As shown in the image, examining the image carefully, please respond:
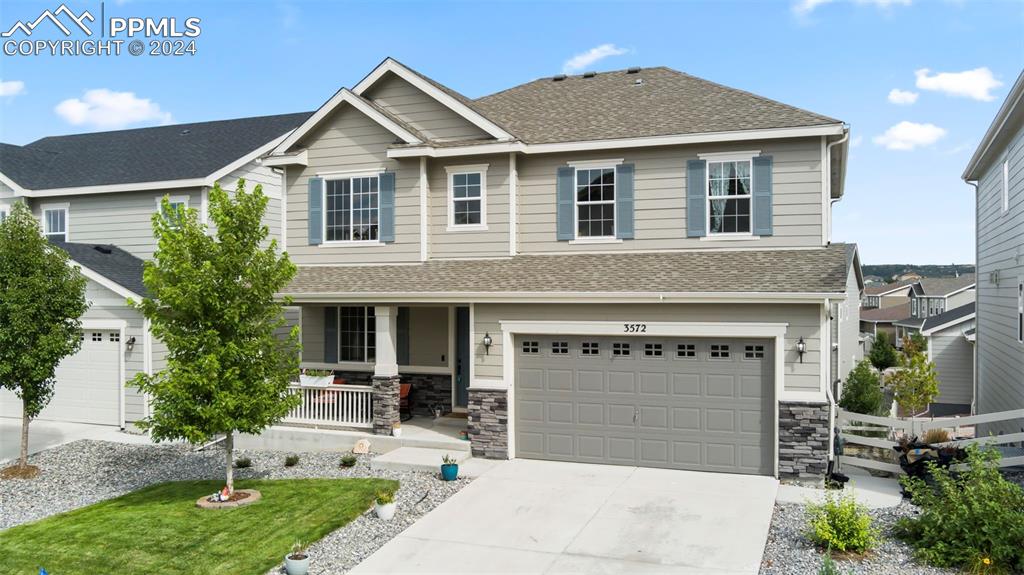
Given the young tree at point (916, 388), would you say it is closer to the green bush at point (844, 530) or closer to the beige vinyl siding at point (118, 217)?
the green bush at point (844, 530)

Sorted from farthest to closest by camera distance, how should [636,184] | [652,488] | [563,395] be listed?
[636,184] < [563,395] < [652,488]

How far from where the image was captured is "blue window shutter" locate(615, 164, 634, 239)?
46.0ft

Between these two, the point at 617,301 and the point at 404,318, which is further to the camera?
the point at 404,318

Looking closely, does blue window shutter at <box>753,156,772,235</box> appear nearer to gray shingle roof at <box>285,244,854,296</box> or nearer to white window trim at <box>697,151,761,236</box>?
white window trim at <box>697,151,761,236</box>

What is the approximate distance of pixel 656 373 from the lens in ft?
39.9

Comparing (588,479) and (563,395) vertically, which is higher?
(563,395)

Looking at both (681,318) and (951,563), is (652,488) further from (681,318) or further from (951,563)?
(951,563)

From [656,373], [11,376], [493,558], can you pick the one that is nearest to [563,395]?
[656,373]

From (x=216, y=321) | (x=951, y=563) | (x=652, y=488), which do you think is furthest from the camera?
(x=652, y=488)

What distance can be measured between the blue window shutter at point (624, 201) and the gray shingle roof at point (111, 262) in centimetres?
1084

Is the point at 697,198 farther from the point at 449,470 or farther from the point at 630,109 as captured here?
the point at 449,470

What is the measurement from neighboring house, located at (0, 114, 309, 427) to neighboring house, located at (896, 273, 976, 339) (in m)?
40.5

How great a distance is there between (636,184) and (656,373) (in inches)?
154

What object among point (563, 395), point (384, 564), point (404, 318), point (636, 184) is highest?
point (636, 184)
